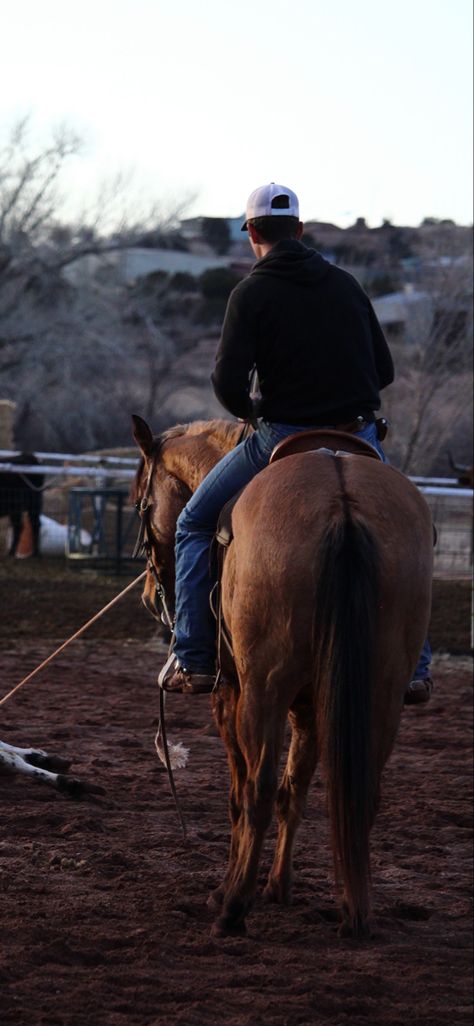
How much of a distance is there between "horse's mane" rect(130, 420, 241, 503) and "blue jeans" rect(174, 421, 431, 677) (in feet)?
1.96

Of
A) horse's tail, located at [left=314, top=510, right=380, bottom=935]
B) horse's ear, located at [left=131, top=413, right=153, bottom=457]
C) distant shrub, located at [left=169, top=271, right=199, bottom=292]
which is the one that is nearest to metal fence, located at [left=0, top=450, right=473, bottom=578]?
horse's ear, located at [left=131, top=413, right=153, bottom=457]

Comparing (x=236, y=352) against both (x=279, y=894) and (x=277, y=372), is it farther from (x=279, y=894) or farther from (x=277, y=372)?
(x=279, y=894)

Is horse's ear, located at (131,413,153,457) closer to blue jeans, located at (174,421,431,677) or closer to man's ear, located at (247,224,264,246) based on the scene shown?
blue jeans, located at (174,421,431,677)

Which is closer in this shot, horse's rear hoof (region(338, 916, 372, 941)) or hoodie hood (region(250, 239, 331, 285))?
horse's rear hoof (region(338, 916, 372, 941))

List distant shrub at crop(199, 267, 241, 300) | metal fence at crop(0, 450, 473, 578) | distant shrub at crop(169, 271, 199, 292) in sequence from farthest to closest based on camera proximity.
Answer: distant shrub at crop(169, 271, 199, 292) → distant shrub at crop(199, 267, 241, 300) → metal fence at crop(0, 450, 473, 578)

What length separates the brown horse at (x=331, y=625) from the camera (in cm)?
407

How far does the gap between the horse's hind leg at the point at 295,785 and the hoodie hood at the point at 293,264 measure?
1533mm

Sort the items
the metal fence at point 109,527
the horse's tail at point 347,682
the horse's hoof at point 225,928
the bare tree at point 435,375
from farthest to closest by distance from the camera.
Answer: the bare tree at point 435,375
the metal fence at point 109,527
the horse's hoof at point 225,928
the horse's tail at point 347,682

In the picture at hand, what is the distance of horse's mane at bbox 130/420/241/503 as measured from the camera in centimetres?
562

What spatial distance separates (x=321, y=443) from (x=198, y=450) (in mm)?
1071

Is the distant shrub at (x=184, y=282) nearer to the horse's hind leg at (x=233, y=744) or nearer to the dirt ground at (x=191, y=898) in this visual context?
the dirt ground at (x=191, y=898)

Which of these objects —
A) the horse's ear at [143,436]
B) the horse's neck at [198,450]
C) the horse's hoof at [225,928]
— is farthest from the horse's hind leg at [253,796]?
the horse's ear at [143,436]

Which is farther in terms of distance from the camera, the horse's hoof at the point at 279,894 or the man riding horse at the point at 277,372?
the horse's hoof at the point at 279,894

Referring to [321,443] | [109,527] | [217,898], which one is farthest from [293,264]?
[109,527]
